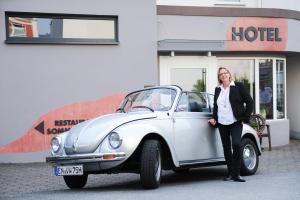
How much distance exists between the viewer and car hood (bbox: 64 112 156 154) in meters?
7.92

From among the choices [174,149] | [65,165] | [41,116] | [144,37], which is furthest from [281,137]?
[65,165]

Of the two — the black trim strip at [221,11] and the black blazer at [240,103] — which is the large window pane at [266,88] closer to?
the black trim strip at [221,11]

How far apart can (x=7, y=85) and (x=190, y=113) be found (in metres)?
5.46

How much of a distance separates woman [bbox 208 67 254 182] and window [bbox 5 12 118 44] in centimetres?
518

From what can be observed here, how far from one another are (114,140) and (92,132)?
393 millimetres

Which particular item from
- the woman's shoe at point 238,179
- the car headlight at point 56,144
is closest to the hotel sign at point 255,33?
the woman's shoe at point 238,179

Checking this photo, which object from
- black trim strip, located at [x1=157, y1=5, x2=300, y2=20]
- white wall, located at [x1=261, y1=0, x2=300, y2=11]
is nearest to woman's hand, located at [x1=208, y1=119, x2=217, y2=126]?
black trim strip, located at [x1=157, y1=5, x2=300, y2=20]

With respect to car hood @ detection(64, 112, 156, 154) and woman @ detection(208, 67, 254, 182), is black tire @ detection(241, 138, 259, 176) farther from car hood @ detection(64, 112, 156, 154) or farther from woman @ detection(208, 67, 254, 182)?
car hood @ detection(64, 112, 156, 154)

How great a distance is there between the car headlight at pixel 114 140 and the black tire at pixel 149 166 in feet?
1.23

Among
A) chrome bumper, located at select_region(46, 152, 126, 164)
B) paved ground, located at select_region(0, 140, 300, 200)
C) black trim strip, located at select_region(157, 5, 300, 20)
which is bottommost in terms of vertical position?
paved ground, located at select_region(0, 140, 300, 200)

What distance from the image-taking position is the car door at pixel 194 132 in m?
8.80

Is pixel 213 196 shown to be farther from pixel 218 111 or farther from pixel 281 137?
pixel 281 137

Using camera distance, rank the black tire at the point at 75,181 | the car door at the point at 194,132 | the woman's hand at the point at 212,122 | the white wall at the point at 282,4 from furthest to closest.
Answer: the white wall at the point at 282,4 → the woman's hand at the point at 212,122 → the car door at the point at 194,132 → the black tire at the point at 75,181

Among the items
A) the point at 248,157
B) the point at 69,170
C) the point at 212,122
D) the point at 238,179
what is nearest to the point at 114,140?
the point at 69,170
